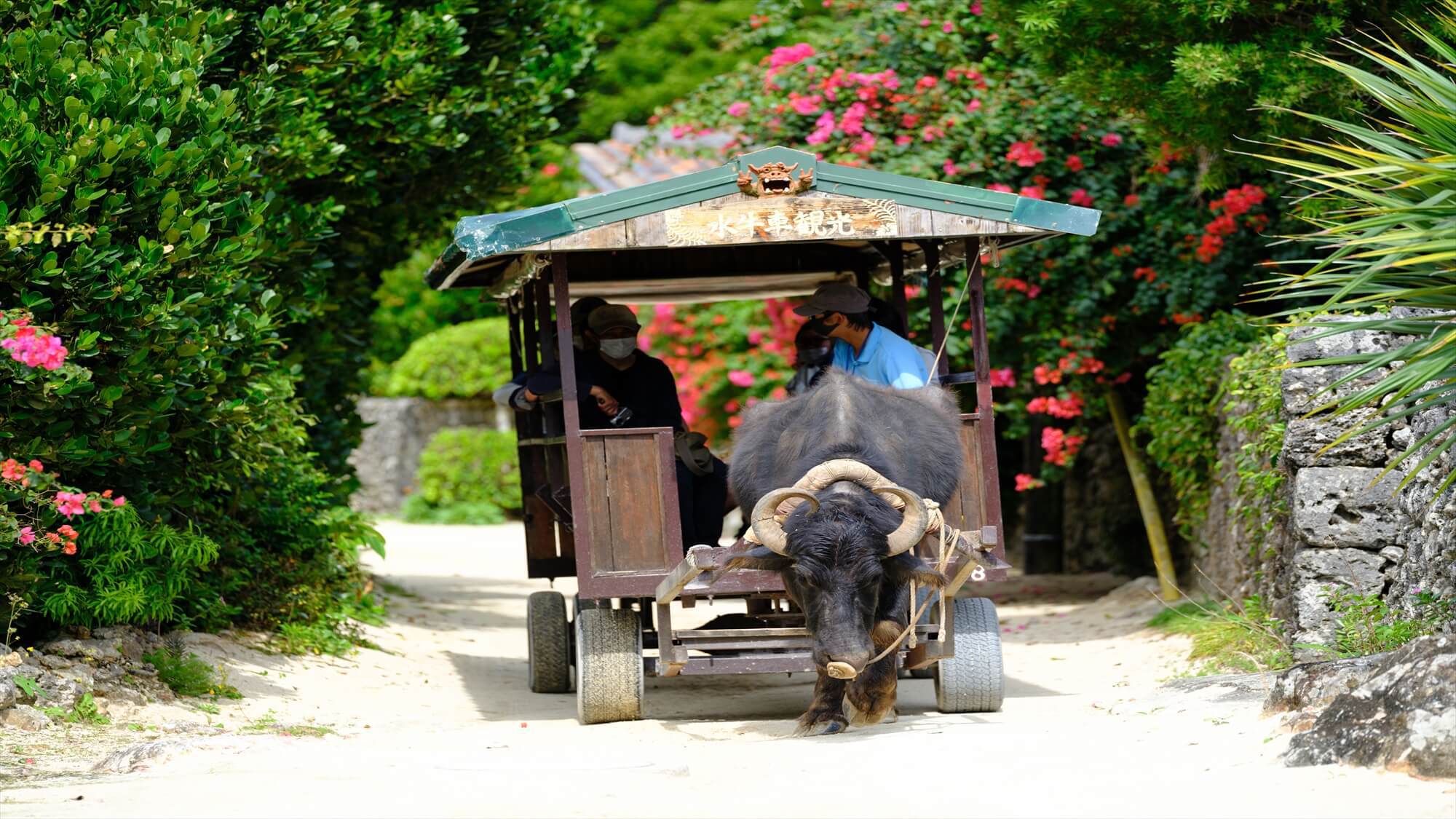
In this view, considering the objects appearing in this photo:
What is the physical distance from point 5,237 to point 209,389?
1305mm

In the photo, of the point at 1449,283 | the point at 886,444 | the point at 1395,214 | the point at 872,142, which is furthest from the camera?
the point at 872,142

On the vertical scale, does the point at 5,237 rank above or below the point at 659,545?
above

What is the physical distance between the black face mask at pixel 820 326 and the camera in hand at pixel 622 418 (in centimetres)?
96

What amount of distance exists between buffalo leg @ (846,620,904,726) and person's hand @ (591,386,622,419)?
1.90m

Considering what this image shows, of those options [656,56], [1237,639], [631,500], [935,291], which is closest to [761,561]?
[631,500]

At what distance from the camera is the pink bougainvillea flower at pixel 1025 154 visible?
1047 cm

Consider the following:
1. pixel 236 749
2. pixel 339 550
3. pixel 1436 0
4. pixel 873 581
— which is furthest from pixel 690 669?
pixel 1436 0

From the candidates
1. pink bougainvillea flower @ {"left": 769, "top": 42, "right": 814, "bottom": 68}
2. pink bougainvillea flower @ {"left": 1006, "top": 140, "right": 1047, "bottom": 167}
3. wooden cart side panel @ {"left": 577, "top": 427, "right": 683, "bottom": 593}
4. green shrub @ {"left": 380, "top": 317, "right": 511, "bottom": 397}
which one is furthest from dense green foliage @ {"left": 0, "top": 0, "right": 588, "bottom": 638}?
green shrub @ {"left": 380, "top": 317, "right": 511, "bottom": 397}

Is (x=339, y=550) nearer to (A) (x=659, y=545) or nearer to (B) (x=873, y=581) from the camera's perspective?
(A) (x=659, y=545)

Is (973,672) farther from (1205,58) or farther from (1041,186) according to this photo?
(1041,186)

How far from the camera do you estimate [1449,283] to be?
5.08m

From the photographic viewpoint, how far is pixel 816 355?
296 inches

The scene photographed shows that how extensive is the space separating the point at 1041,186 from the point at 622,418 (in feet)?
14.3

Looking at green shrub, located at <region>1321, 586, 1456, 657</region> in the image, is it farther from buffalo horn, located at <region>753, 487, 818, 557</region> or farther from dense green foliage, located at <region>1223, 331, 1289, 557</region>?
buffalo horn, located at <region>753, 487, 818, 557</region>
